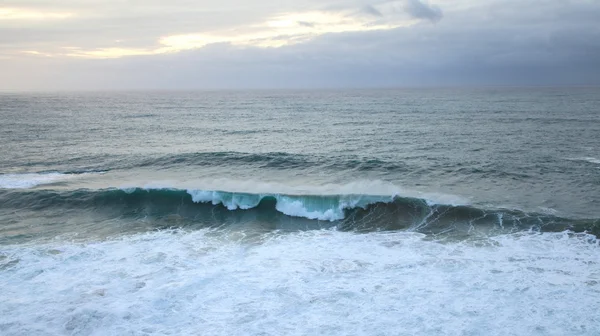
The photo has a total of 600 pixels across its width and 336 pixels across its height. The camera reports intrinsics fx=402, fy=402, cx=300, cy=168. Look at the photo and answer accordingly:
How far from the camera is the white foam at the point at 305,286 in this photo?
10.8 meters

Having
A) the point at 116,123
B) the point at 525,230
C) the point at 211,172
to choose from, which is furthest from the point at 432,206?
the point at 116,123

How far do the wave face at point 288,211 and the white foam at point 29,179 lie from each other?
145 centimetres

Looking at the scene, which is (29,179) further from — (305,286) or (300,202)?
(305,286)

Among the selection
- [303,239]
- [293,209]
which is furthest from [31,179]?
[303,239]

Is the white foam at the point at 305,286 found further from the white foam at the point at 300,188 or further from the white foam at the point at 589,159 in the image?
the white foam at the point at 589,159

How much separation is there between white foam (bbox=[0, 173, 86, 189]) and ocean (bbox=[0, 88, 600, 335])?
0.13 metres

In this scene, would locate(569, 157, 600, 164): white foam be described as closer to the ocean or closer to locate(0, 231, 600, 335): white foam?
the ocean

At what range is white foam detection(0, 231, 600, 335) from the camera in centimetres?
1075

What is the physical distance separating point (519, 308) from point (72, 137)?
142ft

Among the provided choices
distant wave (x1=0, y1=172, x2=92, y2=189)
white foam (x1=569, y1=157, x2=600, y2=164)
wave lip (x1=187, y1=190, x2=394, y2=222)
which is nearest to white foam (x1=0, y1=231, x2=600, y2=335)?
wave lip (x1=187, y1=190, x2=394, y2=222)

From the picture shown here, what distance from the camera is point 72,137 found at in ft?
137

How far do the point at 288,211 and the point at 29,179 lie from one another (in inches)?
690

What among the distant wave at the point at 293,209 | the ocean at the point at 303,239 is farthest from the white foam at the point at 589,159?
the distant wave at the point at 293,209

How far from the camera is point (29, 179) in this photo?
2573cm
